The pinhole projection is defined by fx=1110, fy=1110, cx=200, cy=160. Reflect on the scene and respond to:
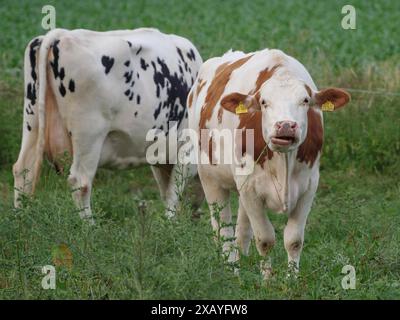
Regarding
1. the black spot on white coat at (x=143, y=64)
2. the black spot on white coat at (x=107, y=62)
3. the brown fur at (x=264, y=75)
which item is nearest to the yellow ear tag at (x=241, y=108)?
the brown fur at (x=264, y=75)

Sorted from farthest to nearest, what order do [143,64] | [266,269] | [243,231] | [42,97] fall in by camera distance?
[143,64]
[42,97]
[243,231]
[266,269]

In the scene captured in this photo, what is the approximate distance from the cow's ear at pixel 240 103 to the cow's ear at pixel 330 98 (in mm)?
441

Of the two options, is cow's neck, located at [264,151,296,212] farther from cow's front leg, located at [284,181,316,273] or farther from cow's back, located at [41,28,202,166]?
cow's back, located at [41,28,202,166]

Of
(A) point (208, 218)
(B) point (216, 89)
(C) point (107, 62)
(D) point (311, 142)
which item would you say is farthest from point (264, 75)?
(C) point (107, 62)

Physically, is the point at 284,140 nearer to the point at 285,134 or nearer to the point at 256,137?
the point at 285,134

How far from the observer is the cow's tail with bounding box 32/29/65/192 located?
998 cm

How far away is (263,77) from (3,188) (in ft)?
15.7

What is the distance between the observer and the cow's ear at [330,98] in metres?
8.07

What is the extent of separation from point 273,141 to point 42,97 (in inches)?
126

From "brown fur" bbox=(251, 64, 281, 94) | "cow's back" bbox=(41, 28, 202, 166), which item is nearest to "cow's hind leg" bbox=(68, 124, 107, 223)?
"cow's back" bbox=(41, 28, 202, 166)

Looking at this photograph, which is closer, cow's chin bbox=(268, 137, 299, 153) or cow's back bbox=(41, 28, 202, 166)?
cow's chin bbox=(268, 137, 299, 153)

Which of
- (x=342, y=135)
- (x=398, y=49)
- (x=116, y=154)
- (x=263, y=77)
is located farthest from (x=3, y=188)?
(x=398, y=49)

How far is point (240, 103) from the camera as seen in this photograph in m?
8.12

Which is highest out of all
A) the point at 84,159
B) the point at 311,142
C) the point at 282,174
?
the point at 311,142
